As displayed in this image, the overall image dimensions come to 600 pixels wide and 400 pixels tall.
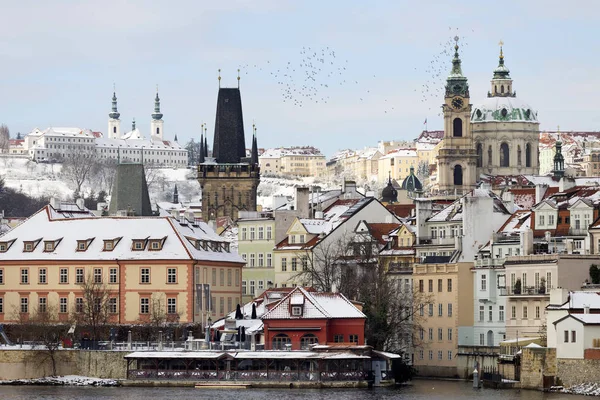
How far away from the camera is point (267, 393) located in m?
88.9

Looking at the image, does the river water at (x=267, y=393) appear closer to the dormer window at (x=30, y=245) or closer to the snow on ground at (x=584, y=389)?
the snow on ground at (x=584, y=389)

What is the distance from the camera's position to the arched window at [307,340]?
94562mm

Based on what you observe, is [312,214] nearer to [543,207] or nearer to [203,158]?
[543,207]

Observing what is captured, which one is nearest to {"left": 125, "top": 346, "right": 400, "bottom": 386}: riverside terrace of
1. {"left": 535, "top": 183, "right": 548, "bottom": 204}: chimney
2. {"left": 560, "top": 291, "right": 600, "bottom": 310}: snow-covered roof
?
{"left": 560, "top": 291, "right": 600, "bottom": 310}: snow-covered roof

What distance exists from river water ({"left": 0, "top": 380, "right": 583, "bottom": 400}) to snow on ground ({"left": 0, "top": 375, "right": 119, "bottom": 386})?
150 centimetres

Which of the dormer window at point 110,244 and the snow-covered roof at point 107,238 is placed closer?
the snow-covered roof at point 107,238

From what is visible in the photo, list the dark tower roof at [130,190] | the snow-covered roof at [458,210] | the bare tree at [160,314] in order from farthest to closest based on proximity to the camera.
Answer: the dark tower roof at [130,190] → the snow-covered roof at [458,210] → the bare tree at [160,314]

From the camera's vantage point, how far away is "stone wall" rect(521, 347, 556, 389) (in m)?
89.1

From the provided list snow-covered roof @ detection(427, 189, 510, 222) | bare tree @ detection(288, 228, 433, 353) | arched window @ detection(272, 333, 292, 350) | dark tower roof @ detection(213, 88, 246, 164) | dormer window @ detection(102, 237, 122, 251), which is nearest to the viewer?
arched window @ detection(272, 333, 292, 350)

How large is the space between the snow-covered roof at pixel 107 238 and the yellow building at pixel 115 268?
0.18 feet

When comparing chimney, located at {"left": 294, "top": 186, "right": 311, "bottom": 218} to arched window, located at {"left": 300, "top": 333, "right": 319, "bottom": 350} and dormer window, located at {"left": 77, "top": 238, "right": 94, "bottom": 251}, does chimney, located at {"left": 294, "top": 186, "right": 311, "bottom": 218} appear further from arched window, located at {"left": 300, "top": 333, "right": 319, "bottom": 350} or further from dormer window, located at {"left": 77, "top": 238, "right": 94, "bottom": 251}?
arched window, located at {"left": 300, "top": 333, "right": 319, "bottom": 350}

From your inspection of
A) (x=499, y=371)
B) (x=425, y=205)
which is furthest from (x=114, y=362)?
(x=425, y=205)

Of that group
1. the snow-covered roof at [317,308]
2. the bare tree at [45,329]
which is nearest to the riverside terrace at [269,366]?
the snow-covered roof at [317,308]

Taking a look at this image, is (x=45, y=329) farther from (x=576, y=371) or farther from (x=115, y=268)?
(x=576, y=371)
